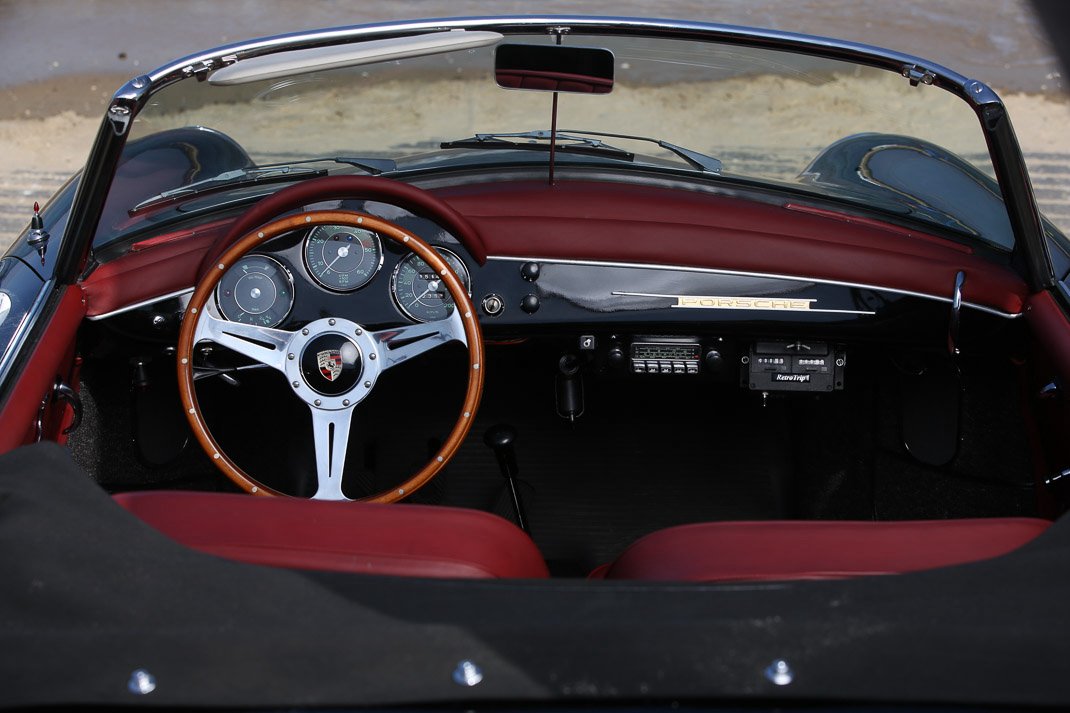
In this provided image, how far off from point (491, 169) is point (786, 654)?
1827mm

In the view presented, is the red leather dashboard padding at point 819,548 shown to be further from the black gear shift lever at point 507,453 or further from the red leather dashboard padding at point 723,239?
the black gear shift lever at point 507,453

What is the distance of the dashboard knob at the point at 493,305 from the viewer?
2.76m

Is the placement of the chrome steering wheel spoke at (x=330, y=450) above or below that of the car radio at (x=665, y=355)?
below

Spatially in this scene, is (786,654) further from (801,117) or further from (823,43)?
(801,117)

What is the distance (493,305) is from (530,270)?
0.42 ft

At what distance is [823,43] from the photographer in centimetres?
259

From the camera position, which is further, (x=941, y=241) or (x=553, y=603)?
(x=941, y=241)

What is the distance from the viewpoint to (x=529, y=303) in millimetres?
2760

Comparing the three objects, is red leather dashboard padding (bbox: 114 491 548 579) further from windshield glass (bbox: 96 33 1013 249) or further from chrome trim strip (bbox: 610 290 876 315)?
windshield glass (bbox: 96 33 1013 249)

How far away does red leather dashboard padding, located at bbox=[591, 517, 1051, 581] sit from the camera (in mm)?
1618

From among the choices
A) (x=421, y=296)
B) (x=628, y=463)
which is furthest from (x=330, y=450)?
(x=628, y=463)

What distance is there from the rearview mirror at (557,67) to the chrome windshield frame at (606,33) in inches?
13.2

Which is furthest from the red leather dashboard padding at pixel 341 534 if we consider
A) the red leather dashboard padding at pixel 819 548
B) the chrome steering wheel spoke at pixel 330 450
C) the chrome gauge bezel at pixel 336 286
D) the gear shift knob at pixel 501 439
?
the gear shift knob at pixel 501 439

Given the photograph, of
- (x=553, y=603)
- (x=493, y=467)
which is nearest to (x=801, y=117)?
(x=493, y=467)
